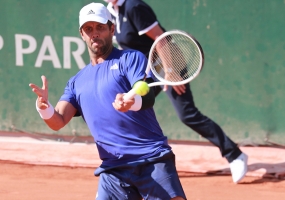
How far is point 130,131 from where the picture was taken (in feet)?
11.3

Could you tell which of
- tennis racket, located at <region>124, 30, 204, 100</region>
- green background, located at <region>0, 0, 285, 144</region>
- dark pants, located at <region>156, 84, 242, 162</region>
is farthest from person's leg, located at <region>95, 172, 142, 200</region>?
green background, located at <region>0, 0, 285, 144</region>

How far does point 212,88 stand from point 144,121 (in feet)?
10.7

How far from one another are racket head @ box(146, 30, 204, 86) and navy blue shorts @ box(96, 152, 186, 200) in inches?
19.9

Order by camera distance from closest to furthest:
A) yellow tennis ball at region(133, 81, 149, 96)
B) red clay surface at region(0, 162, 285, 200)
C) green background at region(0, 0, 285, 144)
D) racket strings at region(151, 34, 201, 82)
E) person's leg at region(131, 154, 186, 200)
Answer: yellow tennis ball at region(133, 81, 149, 96) → person's leg at region(131, 154, 186, 200) → racket strings at region(151, 34, 201, 82) → red clay surface at region(0, 162, 285, 200) → green background at region(0, 0, 285, 144)

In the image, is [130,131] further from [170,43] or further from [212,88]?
[212,88]

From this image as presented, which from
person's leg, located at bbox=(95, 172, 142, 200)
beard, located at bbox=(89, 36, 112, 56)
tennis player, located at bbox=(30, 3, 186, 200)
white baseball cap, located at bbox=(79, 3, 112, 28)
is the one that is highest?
white baseball cap, located at bbox=(79, 3, 112, 28)

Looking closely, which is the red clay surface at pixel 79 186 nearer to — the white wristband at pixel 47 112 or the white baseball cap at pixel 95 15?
the white wristband at pixel 47 112

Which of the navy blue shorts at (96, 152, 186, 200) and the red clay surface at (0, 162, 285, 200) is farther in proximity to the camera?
the red clay surface at (0, 162, 285, 200)

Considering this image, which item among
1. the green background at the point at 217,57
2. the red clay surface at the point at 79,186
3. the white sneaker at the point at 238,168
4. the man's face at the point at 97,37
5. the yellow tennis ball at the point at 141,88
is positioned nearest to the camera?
the yellow tennis ball at the point at 141,88

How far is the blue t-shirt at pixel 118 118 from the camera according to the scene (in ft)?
11.2

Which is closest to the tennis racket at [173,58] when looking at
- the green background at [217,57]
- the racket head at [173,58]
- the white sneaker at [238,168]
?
the racket head at [173,58]

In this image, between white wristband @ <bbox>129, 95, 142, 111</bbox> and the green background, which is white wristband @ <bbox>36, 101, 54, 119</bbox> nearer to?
white wristband @ <bbox>129, 95, 142, 111</bbox>

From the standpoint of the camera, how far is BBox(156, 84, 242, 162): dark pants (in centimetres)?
580

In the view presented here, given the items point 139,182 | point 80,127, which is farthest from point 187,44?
point 80,127
